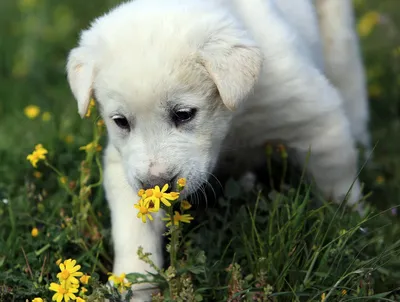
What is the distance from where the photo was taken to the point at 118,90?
3.18m

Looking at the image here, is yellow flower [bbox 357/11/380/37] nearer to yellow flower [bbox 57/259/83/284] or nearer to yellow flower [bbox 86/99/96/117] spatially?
yellow flower [bbox 86/99/96/117]

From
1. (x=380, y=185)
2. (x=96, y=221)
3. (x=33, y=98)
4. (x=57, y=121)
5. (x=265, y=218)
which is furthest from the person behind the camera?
(x=33, y=98)

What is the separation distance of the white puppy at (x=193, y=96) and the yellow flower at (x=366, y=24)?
2.25 m

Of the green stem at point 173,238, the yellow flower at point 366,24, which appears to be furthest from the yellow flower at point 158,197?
the yellow flower at point 366,24

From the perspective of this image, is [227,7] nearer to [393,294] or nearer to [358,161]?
[358,161]

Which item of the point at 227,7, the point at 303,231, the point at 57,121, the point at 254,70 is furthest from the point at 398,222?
the point at 57,121

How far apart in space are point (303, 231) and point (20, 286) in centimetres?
124

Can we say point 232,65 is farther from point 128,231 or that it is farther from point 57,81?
point 57,81

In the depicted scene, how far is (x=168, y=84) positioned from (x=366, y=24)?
3548 mm

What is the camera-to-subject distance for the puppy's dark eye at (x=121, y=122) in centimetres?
327

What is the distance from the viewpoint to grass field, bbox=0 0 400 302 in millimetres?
2955

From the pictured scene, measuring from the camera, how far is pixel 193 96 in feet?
10.5

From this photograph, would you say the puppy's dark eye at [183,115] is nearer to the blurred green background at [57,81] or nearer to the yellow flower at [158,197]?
the yellow flower at [158,197]

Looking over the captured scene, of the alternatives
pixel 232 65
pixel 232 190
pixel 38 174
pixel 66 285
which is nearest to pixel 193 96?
pixel 232 65
